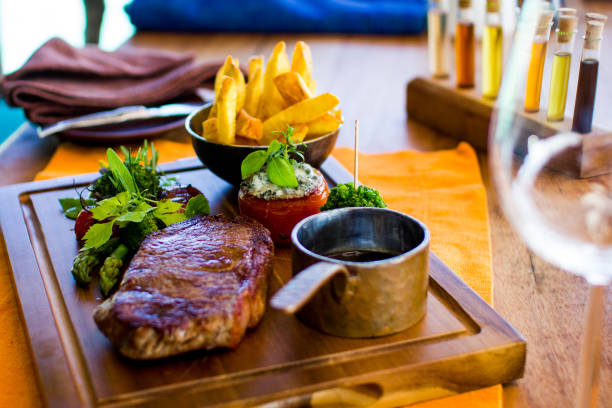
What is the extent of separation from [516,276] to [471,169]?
21.0 inches

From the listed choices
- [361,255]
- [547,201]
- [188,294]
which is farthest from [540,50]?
[188,294]

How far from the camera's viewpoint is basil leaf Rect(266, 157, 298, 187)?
1192 millimetres

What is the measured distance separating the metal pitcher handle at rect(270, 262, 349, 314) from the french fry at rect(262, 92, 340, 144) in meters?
0.56

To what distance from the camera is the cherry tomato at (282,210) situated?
1.20 metres

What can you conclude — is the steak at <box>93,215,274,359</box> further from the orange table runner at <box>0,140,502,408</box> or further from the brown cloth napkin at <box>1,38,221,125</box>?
the brown cloth napkin at <box>1,38,221,125</box>

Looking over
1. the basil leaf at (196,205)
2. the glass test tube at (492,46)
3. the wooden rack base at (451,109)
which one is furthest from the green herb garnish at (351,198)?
the glass test tube at (492,46)

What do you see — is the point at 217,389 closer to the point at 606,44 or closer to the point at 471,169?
the point at 471,169

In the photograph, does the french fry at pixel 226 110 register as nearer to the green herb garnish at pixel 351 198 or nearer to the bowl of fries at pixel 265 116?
the bowl of fries at pixel 265 116

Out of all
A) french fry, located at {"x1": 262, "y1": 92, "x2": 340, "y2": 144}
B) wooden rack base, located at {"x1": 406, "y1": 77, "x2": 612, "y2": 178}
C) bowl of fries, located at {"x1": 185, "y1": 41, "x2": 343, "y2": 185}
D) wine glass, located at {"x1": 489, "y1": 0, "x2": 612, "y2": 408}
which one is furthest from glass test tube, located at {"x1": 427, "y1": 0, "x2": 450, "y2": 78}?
wine glass, located at {"x1": 489, "y1": 0, "x2": 612, "y2": 408}

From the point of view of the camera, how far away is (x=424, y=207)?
1505 mm

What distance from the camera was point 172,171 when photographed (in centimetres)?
162

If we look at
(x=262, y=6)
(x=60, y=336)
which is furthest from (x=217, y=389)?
(x=262, y=6)

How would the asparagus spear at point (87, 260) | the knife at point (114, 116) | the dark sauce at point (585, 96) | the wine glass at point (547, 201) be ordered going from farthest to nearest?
the knife at point (114, 116) < the dark sauce at point (585, 96) < the asparagus spear at point (87, 260) < the wine glass at point (547, 201)

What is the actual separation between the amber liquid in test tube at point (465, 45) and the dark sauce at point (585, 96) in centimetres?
50
